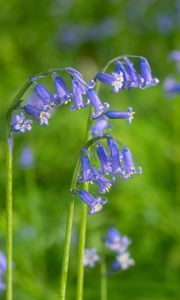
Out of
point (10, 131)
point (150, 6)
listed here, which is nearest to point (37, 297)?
point (10, 131)

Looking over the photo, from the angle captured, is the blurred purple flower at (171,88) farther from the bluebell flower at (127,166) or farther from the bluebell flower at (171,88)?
the bluebell flower at (127,166)

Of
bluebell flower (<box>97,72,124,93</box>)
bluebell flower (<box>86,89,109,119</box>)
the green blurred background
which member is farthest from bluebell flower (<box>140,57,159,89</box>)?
the green blurred background

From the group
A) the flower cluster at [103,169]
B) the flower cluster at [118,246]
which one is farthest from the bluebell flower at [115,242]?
the flower cluster at [103,169]

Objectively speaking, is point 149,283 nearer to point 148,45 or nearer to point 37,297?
point 37,297

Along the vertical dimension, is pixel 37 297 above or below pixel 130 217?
below

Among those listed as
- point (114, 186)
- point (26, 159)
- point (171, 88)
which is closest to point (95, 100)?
point (171, 88)

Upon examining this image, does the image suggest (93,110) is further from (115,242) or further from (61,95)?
(115,242)

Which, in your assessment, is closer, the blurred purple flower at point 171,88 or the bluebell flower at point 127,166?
the bluebell flower at point 127,166
